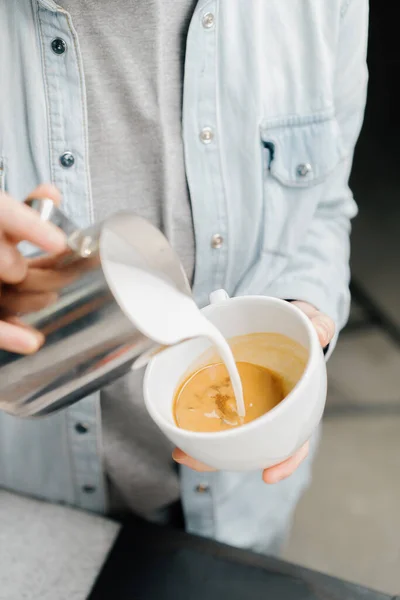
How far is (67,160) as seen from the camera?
0.70 metres

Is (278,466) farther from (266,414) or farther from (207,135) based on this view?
(207,135)

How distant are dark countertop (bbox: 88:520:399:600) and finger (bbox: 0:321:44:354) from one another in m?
0.33

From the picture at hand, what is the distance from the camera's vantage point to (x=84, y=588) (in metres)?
0.66

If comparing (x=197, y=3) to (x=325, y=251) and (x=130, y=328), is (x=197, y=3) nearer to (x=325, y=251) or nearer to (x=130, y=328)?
(x=325, y=251)

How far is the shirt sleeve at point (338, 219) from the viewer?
2.51 ft

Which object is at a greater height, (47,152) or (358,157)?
(47,152)

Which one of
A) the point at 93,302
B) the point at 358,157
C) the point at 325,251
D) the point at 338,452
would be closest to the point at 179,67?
the point at 325,251

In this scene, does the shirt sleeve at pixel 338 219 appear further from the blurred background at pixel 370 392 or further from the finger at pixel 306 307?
the blurred background at pixel 370 392

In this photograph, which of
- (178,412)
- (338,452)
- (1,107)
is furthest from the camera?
(338,452)

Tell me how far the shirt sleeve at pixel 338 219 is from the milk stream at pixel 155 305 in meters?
0.31

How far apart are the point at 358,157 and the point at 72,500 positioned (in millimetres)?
1422

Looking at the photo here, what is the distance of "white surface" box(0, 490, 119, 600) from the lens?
2.18 feet

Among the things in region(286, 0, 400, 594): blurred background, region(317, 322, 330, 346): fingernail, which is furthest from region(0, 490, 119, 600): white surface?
region(286, 0, 400, 594): blurred background

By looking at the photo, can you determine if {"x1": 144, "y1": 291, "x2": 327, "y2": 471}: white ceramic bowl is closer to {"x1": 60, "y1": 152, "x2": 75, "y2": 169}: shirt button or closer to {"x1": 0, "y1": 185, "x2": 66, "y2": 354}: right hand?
{"x1": 0, "y1": 185, "x2": 66, "y2": 354}: right hand
